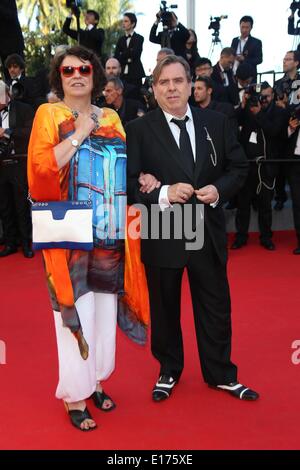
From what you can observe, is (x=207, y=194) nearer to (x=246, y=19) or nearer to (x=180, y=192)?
(x=180, y=192)

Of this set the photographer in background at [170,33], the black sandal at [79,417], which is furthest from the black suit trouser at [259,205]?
the black sandal at [79,417]

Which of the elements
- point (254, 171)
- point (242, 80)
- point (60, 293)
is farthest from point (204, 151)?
point (242, 80)

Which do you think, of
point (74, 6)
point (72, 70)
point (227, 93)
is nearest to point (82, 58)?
point (72, 70)

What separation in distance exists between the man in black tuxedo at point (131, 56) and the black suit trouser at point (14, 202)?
2.75 meters

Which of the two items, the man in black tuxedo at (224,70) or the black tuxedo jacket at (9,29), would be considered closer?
the black tuxedo jacket at (9,29)

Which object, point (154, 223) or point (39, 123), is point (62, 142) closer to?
point (39, 123)

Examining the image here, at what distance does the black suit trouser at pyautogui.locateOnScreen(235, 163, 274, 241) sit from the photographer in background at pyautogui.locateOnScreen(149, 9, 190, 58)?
102 inches

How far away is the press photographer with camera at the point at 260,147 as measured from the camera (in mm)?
6289

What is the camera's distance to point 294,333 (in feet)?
12.7

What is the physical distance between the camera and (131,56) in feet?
27.5

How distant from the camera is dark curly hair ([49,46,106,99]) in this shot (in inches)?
104

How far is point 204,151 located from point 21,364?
1.64 metres

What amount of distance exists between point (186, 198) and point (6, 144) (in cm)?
383

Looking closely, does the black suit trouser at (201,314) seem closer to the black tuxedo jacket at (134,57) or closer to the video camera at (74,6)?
the black tuxedo jacket at (134,57)
